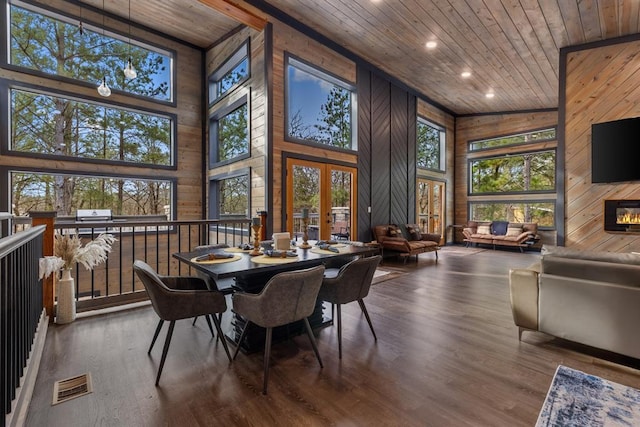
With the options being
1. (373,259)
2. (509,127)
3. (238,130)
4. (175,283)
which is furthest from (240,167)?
(509,127)

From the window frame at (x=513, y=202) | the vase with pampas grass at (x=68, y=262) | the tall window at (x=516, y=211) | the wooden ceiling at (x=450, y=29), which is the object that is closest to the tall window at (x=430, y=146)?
the window frame at (x=513, y=202)

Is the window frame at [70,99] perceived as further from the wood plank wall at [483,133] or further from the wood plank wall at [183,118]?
the wood plank wall at [483,133]

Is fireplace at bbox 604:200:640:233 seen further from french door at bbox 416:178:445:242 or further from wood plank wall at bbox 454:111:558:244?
french door at bbox 416:178:445:242

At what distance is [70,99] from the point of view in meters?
5.26

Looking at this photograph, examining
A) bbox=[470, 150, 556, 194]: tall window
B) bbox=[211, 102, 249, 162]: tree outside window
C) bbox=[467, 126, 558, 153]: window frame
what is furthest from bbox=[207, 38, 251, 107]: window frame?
bbox=[470, 150, 556, 194]: tall window

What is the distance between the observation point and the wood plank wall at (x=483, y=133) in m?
8.54

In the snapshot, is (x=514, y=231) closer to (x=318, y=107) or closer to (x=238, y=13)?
(x=318, y=107)

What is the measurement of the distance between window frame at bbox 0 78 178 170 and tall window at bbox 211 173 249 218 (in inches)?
41.1

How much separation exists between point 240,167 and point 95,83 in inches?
117

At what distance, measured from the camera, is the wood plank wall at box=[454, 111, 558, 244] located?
854 centimetres

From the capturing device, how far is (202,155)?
268 inches

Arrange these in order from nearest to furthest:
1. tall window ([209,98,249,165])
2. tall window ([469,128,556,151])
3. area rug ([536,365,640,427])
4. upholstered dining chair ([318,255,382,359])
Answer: area rug ([536,365,640,427]) → upholstered dining chair ([318,255,382,359]) → tall window ([209,98,249,165]) → tall window ([469,128,556,151])

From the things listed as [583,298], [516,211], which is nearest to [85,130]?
[583,298]

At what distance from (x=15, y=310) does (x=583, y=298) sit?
3872 mm
